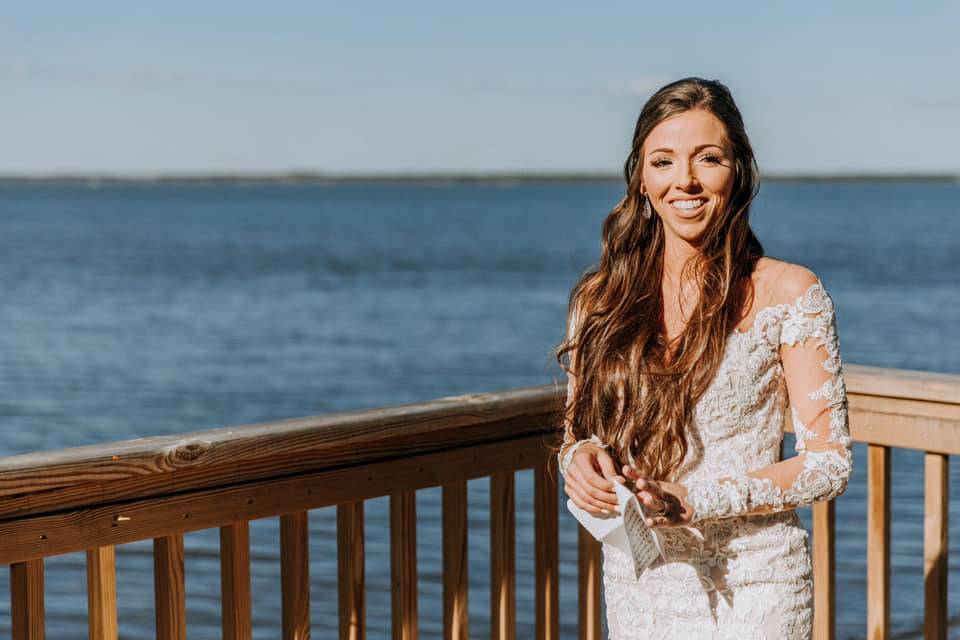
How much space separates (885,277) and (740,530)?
3907 cm

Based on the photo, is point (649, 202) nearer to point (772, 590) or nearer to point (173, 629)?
point (772, 590)

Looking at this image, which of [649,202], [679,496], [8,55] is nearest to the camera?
[679,496]

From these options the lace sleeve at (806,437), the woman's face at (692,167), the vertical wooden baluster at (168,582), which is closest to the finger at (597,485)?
the lace sleeve at (806,437)

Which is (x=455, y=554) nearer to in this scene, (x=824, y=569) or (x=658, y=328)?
(x=658, y=328)

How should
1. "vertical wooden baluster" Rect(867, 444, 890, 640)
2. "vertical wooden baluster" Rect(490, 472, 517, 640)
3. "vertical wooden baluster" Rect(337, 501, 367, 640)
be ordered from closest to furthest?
1. "vertical wooden baluster" Rect(337, 501, 367, 640)
2. "vertical wooden baluster" Rect(490, 472, 517, 640)
3. "vertical wooden baluster" Rect(867, 444, 890, 640)

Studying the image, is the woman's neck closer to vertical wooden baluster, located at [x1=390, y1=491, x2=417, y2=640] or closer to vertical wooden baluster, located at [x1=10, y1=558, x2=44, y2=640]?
vertical wooden baluster, located at [x1=390, y1=491, x2=417, y2=640]

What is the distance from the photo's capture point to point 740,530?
2.39m

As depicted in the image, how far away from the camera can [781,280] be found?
7.91ft

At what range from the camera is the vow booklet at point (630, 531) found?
7.18 feet

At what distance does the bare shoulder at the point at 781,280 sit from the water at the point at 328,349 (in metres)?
4.89

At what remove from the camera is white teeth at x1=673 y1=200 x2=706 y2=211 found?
8.07 feet

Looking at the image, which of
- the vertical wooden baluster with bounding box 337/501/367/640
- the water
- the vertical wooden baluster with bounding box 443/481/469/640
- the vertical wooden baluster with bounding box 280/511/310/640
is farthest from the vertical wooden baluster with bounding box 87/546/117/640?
the water

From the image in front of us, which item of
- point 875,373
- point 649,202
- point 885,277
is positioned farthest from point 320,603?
point 885,277

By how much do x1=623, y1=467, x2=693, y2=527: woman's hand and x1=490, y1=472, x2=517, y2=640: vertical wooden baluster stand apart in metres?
0.87
